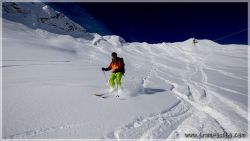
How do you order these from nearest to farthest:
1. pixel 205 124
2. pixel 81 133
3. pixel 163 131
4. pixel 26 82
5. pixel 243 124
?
pixel 81 133 < pixel 163 131 < pixel 205 124 < pixel 243 124 < pixel 26 82

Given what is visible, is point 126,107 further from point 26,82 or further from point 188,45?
point 188,45

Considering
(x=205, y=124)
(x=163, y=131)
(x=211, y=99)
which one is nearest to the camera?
(x=163, y=131)

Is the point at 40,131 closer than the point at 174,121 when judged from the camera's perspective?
Yes

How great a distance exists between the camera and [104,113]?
235 inches

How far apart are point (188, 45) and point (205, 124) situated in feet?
145

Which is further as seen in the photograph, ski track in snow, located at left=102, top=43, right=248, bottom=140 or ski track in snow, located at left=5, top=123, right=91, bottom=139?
ski track in snow, located at left=102, top=43, right=248, bottom=140

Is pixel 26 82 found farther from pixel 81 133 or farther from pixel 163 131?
pixel 163 131

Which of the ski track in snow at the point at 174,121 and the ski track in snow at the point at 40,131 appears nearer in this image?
the ski track in snow at the point at 40,131

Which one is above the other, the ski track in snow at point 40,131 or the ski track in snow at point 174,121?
the ski track in snow at point 40,131

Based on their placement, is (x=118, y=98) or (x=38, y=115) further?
(x=118, y=98)

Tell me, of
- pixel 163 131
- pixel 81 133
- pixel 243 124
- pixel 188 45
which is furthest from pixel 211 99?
pixel 188 45

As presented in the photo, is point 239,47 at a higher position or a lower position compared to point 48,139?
higher

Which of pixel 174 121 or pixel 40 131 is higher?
pixel 40 131

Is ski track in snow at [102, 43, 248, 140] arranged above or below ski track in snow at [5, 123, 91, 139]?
below
